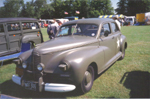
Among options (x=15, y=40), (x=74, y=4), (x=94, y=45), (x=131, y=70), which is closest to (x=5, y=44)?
(x=15, y=40)

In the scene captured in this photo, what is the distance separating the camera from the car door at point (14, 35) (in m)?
6.14

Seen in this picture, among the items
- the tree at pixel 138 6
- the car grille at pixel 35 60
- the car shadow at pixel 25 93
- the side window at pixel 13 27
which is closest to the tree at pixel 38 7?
the tree at pixel 138 6

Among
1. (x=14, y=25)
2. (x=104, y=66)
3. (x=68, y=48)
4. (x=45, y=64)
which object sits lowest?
(x=104, y=66)

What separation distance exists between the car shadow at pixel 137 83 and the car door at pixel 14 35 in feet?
15.8

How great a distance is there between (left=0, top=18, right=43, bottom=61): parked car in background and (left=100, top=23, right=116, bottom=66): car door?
3.03 meters

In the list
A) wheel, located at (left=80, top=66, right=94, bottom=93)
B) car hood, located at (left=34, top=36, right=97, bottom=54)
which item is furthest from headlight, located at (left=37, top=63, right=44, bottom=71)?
wheel, located at (left=80, top=66, right=94, bottom=93)

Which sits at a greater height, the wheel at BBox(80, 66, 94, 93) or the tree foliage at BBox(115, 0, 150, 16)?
the tree foliage at BBox(115, 0, 150, 16)

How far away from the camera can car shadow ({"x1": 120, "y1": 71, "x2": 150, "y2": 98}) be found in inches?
123

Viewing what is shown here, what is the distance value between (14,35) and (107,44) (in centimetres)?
427

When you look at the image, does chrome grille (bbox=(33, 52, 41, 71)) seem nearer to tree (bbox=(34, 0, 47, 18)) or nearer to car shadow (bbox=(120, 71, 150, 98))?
car shadow (bbox=(120, 71, 150, 98))

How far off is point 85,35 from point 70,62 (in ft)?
4.92

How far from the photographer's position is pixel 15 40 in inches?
250

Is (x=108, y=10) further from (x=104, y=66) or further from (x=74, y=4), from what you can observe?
(x=104, y=66)

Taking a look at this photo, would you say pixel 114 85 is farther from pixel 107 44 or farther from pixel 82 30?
pixel 82 30
